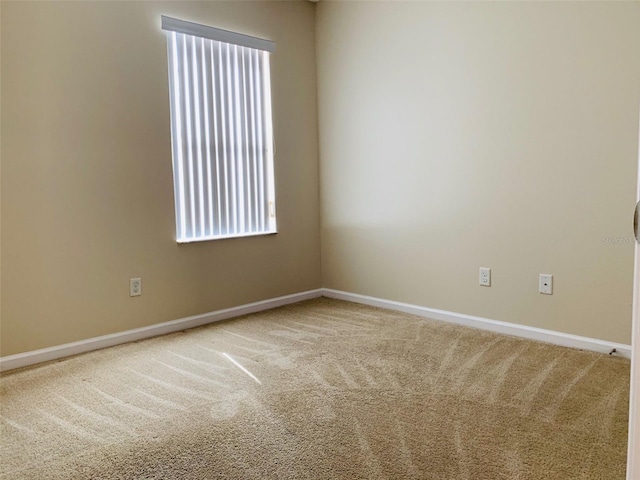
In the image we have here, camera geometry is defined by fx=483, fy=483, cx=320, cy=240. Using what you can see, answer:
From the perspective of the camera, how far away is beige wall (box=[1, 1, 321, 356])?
271 cm

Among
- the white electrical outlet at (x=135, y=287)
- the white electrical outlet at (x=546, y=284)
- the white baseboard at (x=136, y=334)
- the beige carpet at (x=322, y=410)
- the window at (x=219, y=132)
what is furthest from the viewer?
the window at (x=219, y=132)

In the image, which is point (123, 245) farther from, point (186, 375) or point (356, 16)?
point (356, 16)

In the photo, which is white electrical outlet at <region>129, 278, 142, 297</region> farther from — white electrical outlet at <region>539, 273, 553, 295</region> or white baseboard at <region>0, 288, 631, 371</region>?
white electrical outlet at <region>539, 273, 553, 295</region>

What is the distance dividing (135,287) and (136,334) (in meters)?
0.31

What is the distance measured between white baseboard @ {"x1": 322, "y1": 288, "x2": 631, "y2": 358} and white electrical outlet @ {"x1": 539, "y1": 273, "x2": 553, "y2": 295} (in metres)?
0.24

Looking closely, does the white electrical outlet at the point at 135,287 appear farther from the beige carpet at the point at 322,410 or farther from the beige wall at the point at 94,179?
the beige carpet at the point at 322,410

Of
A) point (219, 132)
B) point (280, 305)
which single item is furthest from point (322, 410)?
point (219, 132)

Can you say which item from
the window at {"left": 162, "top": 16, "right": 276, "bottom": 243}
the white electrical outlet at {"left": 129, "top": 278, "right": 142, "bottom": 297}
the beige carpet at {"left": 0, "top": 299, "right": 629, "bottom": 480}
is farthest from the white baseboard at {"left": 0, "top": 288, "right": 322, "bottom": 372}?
the window at {"left": 162, "top": 16, "right": 276, "bottom": 243}

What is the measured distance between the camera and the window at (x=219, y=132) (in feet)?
11.1

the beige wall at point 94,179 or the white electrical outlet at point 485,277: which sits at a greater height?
the beige wall at point 94,179

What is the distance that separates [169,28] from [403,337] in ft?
8.44

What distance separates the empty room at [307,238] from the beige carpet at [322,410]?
0.05ft

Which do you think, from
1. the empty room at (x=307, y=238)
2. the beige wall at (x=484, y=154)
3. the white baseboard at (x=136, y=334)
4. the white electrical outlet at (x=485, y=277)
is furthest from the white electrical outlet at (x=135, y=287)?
the white electrical outlet at (x=485, y=277)

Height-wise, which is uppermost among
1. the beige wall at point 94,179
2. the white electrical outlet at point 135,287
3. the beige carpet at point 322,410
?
the beige wall at point 94,179
